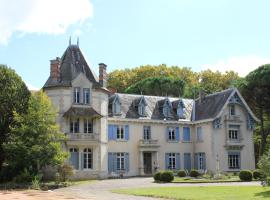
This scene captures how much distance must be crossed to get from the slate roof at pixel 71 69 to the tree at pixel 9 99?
343 centimetres

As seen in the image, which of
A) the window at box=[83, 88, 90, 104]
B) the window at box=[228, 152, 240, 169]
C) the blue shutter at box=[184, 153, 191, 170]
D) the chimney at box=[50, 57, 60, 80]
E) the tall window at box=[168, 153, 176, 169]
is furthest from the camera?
the blue shutter at box=[184, 153, 191, 170]

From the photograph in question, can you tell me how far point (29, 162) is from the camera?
1398 inches

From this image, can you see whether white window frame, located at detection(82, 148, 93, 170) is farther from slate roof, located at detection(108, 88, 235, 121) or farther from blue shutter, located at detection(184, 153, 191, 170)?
blue shutter, located at detection(184, 153, 191, 170)

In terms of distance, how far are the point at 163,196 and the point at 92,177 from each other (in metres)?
19.2

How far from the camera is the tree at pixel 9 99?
126ft

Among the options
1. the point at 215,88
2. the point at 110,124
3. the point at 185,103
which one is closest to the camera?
the point at 110,124

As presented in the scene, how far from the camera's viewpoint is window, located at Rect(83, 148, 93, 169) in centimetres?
4250

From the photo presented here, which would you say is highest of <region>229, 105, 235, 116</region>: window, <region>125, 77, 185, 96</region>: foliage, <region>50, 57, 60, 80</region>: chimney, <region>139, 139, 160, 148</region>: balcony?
<region>125, 77, 185, 96</region>: foliage

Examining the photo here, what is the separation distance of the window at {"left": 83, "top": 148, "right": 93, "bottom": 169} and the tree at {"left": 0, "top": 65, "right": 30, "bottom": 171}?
7.16 meters

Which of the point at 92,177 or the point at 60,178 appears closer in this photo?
the point at 60,178

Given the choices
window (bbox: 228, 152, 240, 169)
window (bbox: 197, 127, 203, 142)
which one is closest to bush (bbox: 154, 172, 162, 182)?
window (bbox: 197, 127, 203, 142)

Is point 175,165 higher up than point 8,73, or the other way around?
point 8,73

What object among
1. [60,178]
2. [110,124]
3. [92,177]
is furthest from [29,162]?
[110,124]

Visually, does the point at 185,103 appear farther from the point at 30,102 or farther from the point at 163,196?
the point at 163,196
